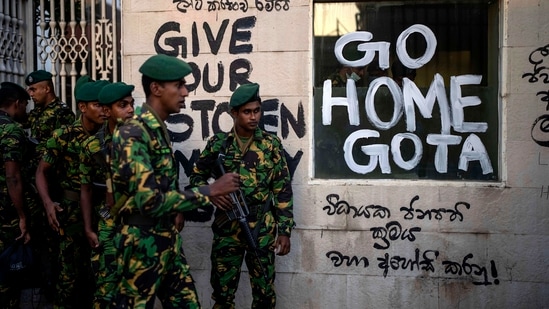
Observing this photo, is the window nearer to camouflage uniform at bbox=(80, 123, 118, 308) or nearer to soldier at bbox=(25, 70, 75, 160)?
camouflage uniform at bbox=(80, 123, 118, 308)

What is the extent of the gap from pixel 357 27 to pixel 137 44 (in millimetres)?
1815

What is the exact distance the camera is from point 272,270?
4.98m

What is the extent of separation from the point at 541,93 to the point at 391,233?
1.55 metres

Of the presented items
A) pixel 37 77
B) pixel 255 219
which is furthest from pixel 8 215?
pixel 255 219

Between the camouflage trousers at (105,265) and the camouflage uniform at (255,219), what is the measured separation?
70 centimetres

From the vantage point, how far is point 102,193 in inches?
198

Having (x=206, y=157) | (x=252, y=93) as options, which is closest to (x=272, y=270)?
(x=206, y=157)

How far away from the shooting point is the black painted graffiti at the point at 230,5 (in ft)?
18.5

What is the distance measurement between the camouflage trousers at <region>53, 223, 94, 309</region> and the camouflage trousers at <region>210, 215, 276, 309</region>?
100 centimetres

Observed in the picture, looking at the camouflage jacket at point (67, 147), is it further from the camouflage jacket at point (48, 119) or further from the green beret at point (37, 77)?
the green beret at point (37, 77)

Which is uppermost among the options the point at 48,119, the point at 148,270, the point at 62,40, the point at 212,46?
the point at 62,40

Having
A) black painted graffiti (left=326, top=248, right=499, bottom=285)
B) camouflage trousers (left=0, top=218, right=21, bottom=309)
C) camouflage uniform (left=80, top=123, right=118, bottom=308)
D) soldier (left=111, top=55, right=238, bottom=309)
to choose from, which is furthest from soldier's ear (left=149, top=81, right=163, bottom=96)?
black painted graffiti (left=326, top=248, right=499, bottom=285)

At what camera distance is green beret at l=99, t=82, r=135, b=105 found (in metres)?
4.76

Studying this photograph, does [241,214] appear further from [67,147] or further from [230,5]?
[230,5]
